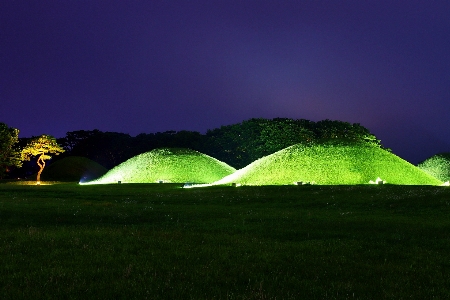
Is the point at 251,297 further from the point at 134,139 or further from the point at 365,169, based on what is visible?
the point at 134,139

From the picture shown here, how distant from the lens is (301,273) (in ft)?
32.5

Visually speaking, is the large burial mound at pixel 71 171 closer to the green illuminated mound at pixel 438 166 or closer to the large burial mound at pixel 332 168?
the large burial mound at pixel 332 168

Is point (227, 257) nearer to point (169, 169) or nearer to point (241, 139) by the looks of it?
point (169, 169)

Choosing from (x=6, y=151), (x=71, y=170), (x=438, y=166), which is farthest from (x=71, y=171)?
(x=438, y=166)

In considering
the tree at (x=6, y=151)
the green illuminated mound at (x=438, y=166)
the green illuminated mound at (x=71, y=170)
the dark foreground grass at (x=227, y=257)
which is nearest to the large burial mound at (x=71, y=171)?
the green illuminated mound at (x=71, y=170)

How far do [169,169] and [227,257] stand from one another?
68.5 metres

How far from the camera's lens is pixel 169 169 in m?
78.9

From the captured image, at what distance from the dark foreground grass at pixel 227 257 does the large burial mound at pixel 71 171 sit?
8230 cm

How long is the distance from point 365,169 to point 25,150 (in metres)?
67.1

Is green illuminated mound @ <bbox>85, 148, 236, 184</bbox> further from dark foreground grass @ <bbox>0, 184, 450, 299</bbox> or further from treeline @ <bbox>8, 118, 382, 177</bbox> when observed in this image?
dark foreground grass @ <bbox>0, 184, 450, 299</bbox>

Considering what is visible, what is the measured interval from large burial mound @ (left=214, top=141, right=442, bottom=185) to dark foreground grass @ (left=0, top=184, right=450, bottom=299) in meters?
33.6

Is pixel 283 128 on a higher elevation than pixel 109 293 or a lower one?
higher

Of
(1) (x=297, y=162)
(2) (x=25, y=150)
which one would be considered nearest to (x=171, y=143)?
(2) (x=25, y=150)

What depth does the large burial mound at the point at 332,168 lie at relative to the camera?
55562 mm
